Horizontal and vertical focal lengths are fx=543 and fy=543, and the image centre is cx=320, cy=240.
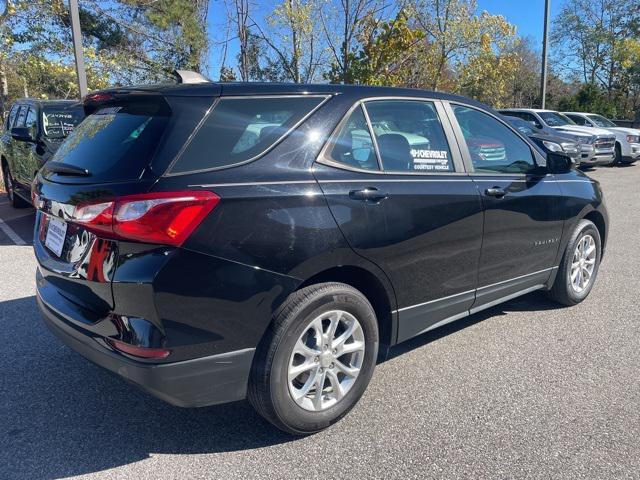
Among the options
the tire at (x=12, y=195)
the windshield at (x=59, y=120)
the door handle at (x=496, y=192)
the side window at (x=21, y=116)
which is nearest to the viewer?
the door handle at (x=496, y=192)

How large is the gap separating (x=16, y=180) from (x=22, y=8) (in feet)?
29.1

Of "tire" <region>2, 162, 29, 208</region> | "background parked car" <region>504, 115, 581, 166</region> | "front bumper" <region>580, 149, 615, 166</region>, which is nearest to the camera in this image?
"tire" <region>2, 162, 29, 208</region>

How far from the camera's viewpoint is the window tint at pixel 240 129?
8.29 feet

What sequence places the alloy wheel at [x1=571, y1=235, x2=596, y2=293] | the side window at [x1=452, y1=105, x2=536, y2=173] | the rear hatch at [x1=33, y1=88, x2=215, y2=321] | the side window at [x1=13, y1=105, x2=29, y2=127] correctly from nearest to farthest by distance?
the rear hatch at [x1=33, y1=88, x2=215, y2=321] → the side window at [x1=452, y1=105, x2=536, y2=173] → the alloy wheel at [x1=571, y1=235, x2=596, y2=293] → the side window at [x1=13, y1=105, x2=29, y2=127]

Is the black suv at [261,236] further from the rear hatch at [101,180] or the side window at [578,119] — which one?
the side window at [578,119]

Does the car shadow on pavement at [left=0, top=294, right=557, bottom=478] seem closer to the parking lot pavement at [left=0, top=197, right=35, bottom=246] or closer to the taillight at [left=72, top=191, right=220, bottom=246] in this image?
the taillight at [left=72, top=191, right=220, bottom=246]

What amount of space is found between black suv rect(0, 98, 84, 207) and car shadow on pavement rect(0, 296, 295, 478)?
4271 mm

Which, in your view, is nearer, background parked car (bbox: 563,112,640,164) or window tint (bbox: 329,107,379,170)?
window tint (bbox: 329,107,379,170)

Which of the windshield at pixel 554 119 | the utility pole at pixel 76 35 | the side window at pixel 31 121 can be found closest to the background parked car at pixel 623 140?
the windshield at pixel 554 119

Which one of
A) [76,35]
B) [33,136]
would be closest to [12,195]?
[33,136]

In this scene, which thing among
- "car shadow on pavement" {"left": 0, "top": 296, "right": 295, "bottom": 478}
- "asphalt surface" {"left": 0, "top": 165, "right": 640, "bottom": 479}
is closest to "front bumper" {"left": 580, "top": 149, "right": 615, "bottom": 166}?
"asphalt surface" {"left": 0, "top": 165, "right": 640, "bottom": 479}

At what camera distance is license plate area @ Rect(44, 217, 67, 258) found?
278 cm

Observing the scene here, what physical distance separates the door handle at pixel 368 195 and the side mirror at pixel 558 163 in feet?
6.57

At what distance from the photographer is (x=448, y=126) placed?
3.64 meters
